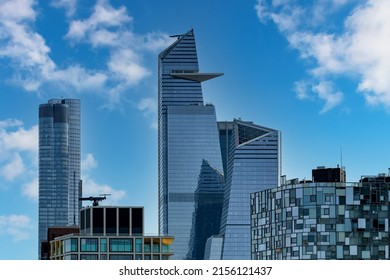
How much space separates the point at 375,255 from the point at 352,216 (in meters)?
8.19
